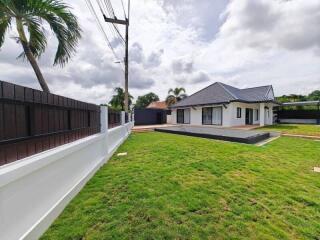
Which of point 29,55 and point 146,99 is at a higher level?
point 146,99

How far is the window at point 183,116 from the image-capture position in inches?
953

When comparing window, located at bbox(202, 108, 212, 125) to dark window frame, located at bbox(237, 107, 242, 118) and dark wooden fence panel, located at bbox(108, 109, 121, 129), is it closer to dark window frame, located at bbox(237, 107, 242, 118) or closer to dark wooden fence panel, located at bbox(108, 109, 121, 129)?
dark window frame, located at bbox(237, 107, 242, 118)

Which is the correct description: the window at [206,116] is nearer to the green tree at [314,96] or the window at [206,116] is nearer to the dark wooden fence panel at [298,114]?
the dark wooden fence panel at [298,114]

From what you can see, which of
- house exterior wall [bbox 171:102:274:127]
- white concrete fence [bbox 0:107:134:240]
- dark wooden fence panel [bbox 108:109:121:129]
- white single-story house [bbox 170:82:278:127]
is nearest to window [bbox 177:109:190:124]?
white single-story house [bbox 170:82:278:127]

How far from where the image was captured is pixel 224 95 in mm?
19906

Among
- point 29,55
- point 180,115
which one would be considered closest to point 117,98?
point 180,115

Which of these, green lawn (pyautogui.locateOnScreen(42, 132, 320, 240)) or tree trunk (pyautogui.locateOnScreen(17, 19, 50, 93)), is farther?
tree trunk (pyautogui.locateOnScreen(17, 19, 50, 93))

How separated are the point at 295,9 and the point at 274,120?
19.3 metres

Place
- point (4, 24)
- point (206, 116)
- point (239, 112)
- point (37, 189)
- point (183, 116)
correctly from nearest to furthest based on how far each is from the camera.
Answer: point (37, 189) < point (4, 24) < point (239, 112) < point (206, 116) < point (183, 116)

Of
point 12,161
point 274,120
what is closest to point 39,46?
point 12,161

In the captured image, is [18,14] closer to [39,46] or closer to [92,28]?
[39,46]

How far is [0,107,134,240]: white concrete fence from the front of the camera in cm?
186

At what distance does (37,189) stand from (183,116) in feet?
75.6

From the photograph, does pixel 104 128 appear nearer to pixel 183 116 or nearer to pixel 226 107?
pixel 226 107
